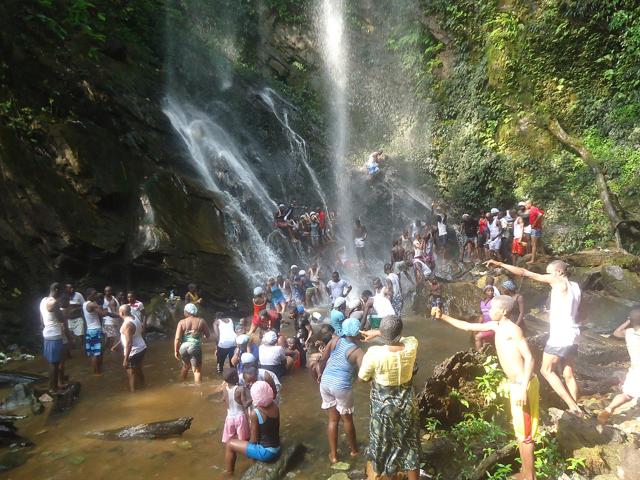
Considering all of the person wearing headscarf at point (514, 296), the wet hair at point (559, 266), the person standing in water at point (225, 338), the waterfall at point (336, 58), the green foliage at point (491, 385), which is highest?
the waterfall at point (336, 58)

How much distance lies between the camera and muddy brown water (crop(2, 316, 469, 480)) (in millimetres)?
5164

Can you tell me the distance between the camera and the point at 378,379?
13.0ft

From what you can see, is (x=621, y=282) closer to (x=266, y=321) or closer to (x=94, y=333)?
(x=266, y=321)

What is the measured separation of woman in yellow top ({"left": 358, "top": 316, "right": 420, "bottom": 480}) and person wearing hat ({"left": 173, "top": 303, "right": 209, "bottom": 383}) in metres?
4.52

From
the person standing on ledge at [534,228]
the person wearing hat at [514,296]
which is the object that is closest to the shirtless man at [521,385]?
the person wearing hat at [514,296]

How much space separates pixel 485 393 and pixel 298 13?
2731cm

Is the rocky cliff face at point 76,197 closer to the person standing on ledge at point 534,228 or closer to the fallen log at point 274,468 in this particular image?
the fallen log at point 274,468

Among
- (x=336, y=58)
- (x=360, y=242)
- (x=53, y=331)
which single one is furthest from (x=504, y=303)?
(x=336, y=58)

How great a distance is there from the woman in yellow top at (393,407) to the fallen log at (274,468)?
51.2 inches

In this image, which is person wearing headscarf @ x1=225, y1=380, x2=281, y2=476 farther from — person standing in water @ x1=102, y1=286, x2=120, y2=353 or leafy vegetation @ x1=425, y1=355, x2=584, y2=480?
person standing in water @ x1=102, y1=286, x2=120, y2=353

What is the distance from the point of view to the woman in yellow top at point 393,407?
392cm

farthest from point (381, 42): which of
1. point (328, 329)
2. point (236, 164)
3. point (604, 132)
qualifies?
point (328, 329)

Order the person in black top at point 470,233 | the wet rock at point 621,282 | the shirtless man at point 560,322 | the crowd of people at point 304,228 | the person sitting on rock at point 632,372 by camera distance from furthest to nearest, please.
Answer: the crowd of people at point 304,228 < the person in black top at point 470,233 < the wet rock at point 621,282 < the shirtless man at point 560,322 < the person sitting on rock at point 632,372

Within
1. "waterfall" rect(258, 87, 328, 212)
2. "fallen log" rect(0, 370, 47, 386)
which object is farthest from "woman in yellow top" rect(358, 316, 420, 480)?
"waterfall" rect(258, 87, 328, 212)
